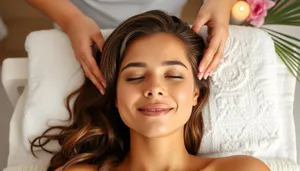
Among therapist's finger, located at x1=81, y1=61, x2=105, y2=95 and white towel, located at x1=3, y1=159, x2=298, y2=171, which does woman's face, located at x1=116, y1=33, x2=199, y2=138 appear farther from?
white towel, located at x1=3, y1=159, x2=298, y2=171

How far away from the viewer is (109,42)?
1293 mm

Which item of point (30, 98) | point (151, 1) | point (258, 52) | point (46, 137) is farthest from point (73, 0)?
point (258, 52)

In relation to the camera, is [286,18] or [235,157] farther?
[286,18]

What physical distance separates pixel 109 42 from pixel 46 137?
0.35 metres

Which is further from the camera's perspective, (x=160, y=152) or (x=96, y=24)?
(x=96, y=24)

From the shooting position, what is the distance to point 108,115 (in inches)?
54.9

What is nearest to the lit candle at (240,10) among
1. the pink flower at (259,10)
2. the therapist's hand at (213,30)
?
the pink flower at (259,10)

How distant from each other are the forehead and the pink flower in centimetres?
50

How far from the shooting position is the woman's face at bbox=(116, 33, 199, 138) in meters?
1.17

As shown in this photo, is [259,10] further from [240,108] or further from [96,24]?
[96,24]

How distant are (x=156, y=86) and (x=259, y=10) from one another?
25.7 inches

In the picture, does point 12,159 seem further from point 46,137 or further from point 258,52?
point 258,52

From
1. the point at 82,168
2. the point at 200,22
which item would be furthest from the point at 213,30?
the point at 82,168

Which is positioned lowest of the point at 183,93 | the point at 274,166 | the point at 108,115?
the point at 274,166
